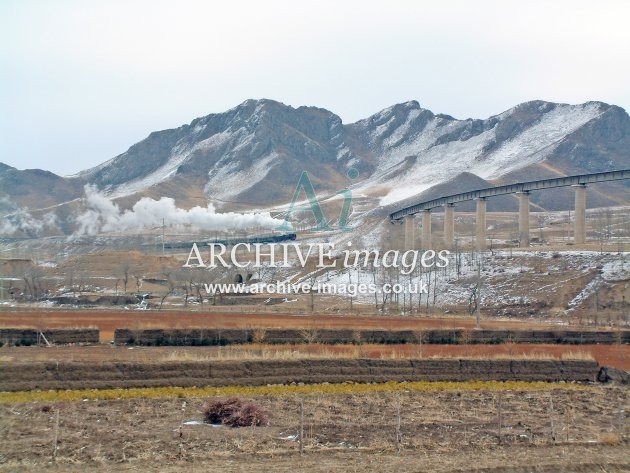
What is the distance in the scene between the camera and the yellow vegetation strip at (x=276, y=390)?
2709cm

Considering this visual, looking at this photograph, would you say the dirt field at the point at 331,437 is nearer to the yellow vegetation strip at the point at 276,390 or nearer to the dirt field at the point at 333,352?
the yellow vegetation strip at the point at 276,390

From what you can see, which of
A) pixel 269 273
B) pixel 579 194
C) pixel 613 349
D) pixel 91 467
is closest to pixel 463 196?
pixel 579 194

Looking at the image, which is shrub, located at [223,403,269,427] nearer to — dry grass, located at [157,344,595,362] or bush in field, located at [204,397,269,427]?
bush in field, located at [204,397,269,427]

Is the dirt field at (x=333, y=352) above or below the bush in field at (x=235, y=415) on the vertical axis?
below

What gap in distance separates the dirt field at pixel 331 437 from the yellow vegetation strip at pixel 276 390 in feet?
3.10

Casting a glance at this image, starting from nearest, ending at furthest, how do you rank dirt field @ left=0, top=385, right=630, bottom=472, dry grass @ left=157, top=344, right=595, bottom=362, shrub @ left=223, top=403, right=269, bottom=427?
1. dirt field @ left=0, top=385, right=630, bottom=472
2. shrub @ left=223, top=403, right=269, bottom=427
3. dry grass @ left=157, top=344, right=595, bottom=362

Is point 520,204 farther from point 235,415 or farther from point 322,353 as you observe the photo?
point 235,415

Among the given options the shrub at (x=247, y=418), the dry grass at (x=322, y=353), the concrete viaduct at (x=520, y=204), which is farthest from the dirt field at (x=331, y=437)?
the concrete viaduct at (x=520, y=204)

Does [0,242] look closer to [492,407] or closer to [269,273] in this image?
[269,273]

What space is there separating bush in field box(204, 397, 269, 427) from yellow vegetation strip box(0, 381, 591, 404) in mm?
3410

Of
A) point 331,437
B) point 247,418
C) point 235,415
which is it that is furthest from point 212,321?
point 331,437

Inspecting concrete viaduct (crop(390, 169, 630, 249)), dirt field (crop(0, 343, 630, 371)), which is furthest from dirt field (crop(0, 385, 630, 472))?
concrete viaduct (crop(390, 169, 630, 249))

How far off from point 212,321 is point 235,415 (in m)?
36.8

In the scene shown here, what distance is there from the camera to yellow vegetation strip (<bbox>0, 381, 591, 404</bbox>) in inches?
1067
